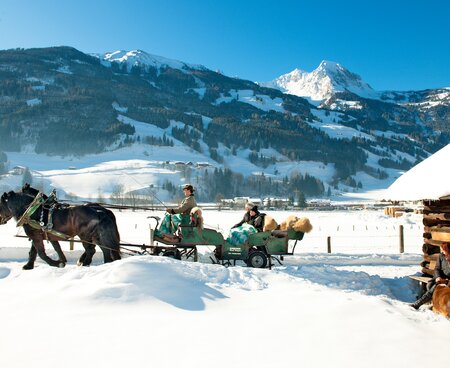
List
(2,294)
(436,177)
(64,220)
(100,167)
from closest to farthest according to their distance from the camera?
(2,294) < (436,177) < (64,220) < (100,167)

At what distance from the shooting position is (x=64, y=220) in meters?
10.2

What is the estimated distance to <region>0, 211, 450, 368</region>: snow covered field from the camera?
4227mm

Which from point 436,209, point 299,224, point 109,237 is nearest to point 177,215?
point 109,237

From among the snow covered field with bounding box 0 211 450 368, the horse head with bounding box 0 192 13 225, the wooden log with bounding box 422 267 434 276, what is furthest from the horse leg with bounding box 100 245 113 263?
the wooden log with bounding box 422 267 434 276

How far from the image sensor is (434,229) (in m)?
9.45

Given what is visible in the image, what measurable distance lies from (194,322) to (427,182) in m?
5.69

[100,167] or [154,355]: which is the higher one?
[100,167]

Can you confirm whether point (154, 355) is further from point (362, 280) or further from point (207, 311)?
point (362, 280)

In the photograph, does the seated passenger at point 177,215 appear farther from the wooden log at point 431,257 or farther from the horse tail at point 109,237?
the wooden log at point 431,257

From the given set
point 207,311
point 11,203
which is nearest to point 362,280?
point 207,311

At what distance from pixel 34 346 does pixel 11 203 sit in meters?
7.02

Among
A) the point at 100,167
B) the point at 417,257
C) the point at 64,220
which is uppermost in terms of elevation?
the point at 100,167

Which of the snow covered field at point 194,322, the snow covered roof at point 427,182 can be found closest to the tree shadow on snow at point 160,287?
the snow covered field at point 194,322

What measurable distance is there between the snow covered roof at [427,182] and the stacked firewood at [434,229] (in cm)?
70
